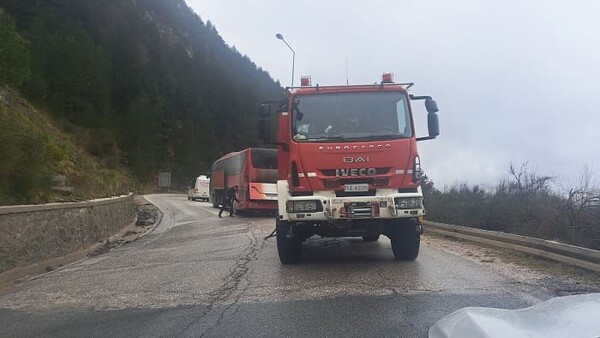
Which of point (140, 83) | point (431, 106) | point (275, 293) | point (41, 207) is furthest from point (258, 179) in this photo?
point (140, 83)

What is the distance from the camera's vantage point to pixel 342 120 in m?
9.47

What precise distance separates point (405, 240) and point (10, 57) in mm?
15087

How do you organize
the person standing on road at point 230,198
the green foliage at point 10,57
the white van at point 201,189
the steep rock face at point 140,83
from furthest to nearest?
the steep rock face at point 140,83, the white van at point 201,189, the person standing on road at point 230,198, the green foliage at point 10,57

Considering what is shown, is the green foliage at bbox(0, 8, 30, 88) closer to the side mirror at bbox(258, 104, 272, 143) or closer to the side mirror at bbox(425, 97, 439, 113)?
the side mirror at bbox(258, 104, 272, 143)

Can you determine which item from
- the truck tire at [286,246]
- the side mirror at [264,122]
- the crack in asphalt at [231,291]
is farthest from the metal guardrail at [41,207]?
the truck tire at [286,246]

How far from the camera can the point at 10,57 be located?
741 inches

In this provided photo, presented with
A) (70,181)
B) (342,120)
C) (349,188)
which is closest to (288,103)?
(342,120)

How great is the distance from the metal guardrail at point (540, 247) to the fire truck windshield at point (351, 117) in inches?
119

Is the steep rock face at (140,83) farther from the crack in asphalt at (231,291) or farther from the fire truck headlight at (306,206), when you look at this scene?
the fire truck headlight at (306,206)

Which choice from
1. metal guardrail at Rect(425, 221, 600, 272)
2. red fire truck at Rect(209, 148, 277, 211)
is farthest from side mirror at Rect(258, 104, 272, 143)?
red fire truck at Rect(209, 148, 277, 211)

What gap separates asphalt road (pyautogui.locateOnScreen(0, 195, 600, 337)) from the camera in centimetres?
588

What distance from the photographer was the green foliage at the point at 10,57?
58.1 ft

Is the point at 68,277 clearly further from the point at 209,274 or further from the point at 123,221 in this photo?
the point at 123,221

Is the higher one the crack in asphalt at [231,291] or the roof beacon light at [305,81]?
the roof beacon light at [305,81]
